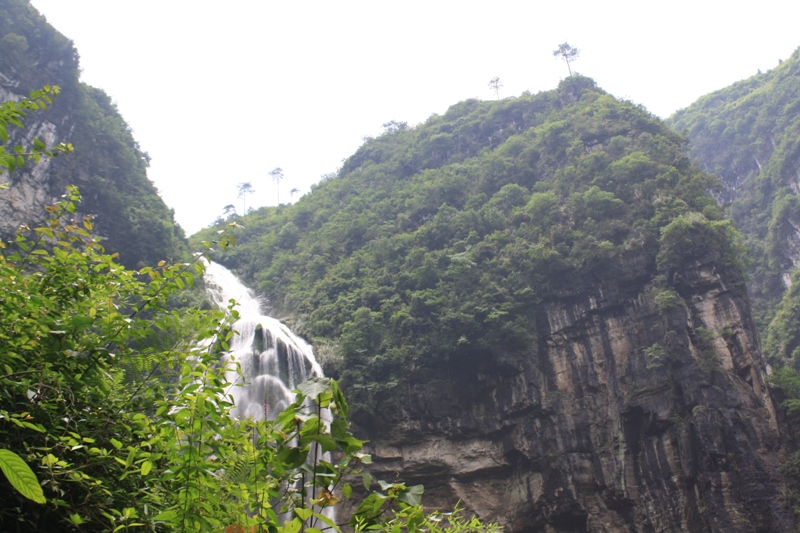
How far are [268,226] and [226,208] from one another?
39.6 feet

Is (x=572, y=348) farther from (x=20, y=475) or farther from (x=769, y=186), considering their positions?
(x=769, y=186)

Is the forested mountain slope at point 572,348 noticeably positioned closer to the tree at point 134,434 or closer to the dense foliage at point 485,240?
the dense foliage at point 485,240

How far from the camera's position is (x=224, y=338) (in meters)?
2.46

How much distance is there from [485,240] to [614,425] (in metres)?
8.92

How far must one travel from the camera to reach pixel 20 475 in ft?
4.28

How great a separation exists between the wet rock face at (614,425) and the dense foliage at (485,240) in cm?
109

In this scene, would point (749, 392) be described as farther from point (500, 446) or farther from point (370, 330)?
point (370, 330)

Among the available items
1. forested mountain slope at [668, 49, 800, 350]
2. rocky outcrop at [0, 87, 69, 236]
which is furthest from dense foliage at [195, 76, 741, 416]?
rocky outcrop at [0, 87, 69, 236]

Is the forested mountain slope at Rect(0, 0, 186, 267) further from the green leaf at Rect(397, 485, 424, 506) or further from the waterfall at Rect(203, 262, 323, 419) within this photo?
the green leaf at Rect(397, 485, 424, 506)

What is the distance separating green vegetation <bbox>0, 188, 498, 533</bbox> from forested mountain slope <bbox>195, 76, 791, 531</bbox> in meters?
16.5

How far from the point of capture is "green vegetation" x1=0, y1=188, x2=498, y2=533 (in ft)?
5.38

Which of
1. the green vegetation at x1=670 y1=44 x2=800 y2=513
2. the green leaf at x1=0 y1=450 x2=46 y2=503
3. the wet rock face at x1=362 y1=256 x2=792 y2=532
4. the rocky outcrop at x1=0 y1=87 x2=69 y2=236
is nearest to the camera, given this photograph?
the green leaf at x1=0 y1=450 x2=46 y2=503

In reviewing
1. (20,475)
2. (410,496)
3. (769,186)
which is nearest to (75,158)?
(20,475)

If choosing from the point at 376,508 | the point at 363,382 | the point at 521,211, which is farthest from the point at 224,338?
the point at 521,211
